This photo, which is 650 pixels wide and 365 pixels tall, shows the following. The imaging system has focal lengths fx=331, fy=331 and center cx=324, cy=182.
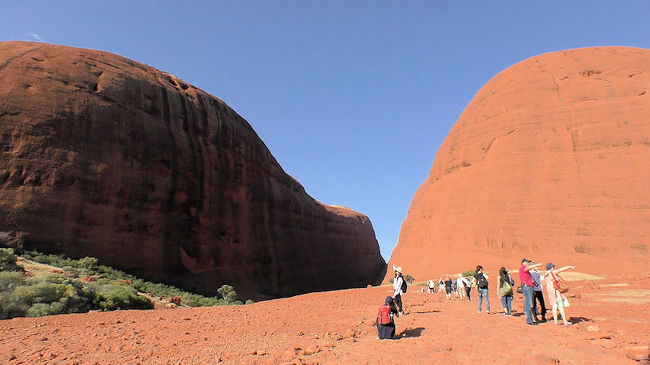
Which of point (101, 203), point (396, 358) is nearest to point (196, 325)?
point (396, 358)

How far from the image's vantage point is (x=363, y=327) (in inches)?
322

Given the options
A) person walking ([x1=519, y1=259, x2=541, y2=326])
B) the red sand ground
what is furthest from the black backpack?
person walking ([x1=519, y1=259, x2=541, y2=326])

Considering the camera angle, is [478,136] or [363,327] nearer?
[363,327]

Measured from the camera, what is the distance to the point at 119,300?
1062 cm

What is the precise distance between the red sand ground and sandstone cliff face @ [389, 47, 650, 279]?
57.8 feet

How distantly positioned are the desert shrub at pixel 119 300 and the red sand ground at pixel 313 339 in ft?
6.77

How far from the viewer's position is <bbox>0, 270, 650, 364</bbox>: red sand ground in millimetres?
5137

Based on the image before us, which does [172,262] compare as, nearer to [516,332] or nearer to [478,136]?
[516,332]

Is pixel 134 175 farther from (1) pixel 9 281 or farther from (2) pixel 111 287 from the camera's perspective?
(1) pixel 9 281

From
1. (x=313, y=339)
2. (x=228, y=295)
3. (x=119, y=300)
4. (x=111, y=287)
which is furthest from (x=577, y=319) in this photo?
(x=228, y=295)

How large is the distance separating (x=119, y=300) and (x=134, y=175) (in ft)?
36.9

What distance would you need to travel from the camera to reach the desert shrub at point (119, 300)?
33.2 ft

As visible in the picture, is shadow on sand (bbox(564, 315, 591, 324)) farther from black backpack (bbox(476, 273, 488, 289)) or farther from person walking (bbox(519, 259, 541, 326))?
black backpack (bbox(476, 273, 488, 289))

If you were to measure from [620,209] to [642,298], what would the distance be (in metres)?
16.8
